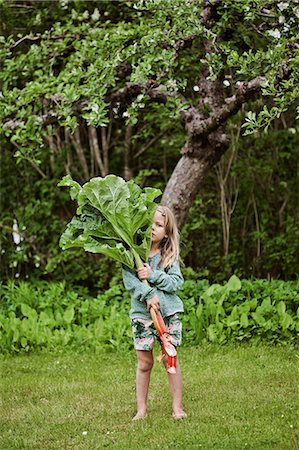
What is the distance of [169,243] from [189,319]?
249 cm

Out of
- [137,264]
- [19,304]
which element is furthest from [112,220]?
[19,304]

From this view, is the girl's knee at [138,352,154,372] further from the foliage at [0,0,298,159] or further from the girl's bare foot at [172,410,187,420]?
the foliage at [0,0,298,159]

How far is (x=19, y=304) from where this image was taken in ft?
28.7

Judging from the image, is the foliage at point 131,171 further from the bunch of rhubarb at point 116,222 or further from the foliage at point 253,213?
the bunch of rhubarb at point 116,222

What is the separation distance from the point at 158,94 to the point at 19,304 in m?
2.51

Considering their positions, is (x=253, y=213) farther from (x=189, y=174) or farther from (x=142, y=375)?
(x=142, y=375)

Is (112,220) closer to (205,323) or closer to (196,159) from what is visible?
(205,323)

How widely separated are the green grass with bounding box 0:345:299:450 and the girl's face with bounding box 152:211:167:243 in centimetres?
106

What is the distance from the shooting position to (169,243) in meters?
5.23

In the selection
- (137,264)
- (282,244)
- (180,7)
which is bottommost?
(282,244)

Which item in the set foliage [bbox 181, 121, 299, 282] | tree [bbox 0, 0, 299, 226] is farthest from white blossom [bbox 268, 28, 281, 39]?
foliage [bbox 181, 121, 299, 282]

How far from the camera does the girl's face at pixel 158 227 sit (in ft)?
17.0

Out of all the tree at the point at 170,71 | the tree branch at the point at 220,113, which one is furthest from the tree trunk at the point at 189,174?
the tree branch at the point at 220,113

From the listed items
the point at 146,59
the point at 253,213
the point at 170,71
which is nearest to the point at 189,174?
the point at 170,71
